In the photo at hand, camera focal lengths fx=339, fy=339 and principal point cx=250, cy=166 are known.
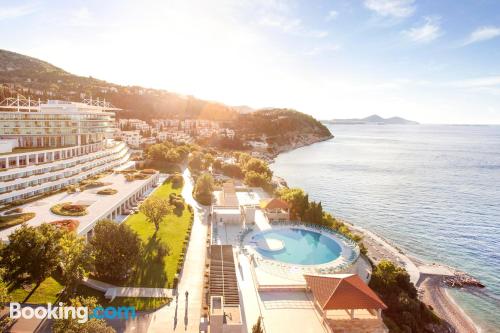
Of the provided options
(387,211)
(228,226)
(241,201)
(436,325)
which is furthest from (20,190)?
(387,211)

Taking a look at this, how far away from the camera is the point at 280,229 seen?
4509cm

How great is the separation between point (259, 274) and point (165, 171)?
54.0 metres

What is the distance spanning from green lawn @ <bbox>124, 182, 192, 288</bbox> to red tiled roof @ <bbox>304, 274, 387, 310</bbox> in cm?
1291

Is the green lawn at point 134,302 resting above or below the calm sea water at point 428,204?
above

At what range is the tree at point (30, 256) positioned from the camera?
24.8 meters

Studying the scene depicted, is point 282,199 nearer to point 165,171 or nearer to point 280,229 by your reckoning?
point 280,229

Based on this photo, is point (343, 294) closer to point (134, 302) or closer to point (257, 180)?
point (134, 302)

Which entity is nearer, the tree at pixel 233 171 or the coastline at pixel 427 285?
the coastline at pixel 427 285

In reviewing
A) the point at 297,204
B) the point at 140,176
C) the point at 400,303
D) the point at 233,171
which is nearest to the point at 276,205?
the point at 297,204

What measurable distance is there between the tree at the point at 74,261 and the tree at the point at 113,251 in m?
1.95

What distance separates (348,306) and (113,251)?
20.0 m

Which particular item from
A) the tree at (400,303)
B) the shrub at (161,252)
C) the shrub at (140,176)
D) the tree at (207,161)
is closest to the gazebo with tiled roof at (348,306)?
the tree at (400,303)

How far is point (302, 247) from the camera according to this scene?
40.5m

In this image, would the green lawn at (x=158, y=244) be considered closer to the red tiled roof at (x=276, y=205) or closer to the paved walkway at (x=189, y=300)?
the paved walkway at (x=189, y=300)
